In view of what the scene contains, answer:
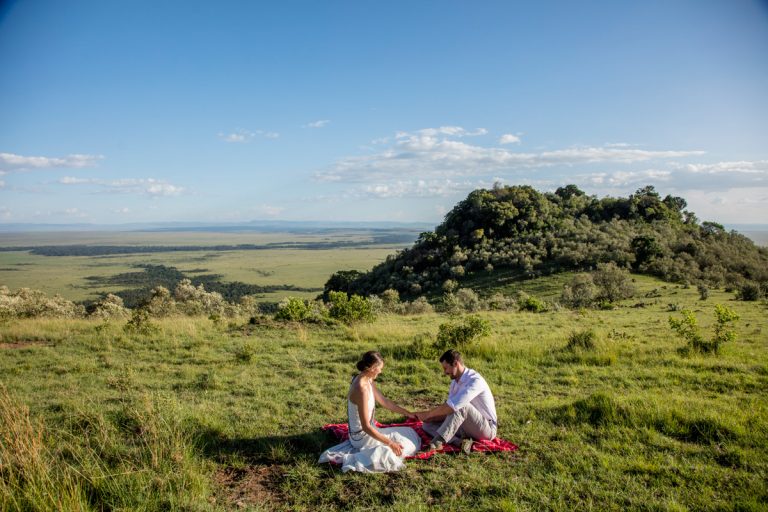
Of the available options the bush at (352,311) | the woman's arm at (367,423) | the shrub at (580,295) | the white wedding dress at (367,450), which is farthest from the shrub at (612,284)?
the woman's arm at (367,423)

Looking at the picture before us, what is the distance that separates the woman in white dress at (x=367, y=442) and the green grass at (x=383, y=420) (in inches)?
8.9

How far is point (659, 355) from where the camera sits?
11273 millimetres

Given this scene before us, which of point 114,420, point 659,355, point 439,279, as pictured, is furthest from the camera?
point 439,279

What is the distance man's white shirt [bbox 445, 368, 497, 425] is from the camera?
247 inches

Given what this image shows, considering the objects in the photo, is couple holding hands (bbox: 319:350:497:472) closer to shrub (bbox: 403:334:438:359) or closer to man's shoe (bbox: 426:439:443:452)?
man's shoe (bbox: 426:439:443:452)

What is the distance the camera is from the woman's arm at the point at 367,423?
5891 mm

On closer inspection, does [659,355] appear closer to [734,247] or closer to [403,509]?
[403,509]

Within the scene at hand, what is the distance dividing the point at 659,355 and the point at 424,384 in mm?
6643

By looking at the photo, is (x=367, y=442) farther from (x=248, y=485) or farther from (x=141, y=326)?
(x=141, y=326)

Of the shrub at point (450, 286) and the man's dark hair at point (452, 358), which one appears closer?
the man's dark hair at point (452, 358)

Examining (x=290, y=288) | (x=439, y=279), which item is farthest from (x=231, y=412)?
(x=290, y=288)

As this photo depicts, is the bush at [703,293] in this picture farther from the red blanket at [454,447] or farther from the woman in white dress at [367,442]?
the woman in white dress at [367,442]

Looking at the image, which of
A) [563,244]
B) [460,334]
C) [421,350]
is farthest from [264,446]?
[563,244]

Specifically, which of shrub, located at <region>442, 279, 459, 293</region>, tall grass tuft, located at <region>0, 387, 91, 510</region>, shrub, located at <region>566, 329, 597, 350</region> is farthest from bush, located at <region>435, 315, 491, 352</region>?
shrub, located at <region>442, 279, 459, 293</region>
